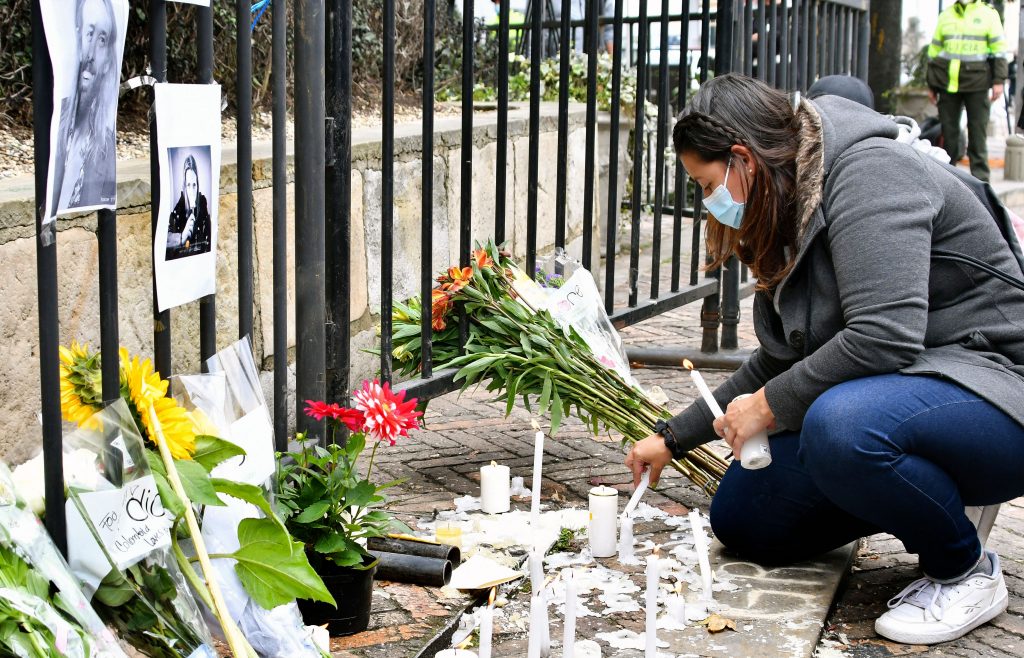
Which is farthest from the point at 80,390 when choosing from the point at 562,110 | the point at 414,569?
the point at 562,110

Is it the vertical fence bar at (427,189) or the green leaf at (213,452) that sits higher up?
the vertical fence bar at (427,189)

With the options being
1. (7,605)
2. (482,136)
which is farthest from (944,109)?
(7,605)

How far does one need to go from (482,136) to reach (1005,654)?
3.58m

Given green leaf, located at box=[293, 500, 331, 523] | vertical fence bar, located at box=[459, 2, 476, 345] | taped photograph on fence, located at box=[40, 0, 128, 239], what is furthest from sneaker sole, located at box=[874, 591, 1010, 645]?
taped photograph on fence, located at box=[40, 0, 128, 239]

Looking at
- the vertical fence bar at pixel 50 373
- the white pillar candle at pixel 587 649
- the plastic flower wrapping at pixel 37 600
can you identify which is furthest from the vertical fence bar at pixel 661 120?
the plastic flower wrapping at pixel 37 600

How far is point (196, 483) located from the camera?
199 cm

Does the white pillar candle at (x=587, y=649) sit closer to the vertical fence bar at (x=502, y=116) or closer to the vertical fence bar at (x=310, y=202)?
the vertical fence bar at (x=310, y=202)

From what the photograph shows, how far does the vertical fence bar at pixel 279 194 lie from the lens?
98.2 inches

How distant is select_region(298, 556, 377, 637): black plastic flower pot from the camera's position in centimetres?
249

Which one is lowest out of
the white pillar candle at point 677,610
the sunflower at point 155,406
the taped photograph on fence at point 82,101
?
the white pillar candle at point 677,610

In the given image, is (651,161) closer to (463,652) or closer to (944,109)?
(944,109)

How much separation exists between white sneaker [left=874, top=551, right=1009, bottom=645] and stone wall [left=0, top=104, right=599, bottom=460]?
1.44 m

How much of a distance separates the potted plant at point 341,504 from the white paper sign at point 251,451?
134mm

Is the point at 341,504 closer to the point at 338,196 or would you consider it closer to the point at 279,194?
the point at 279,194
